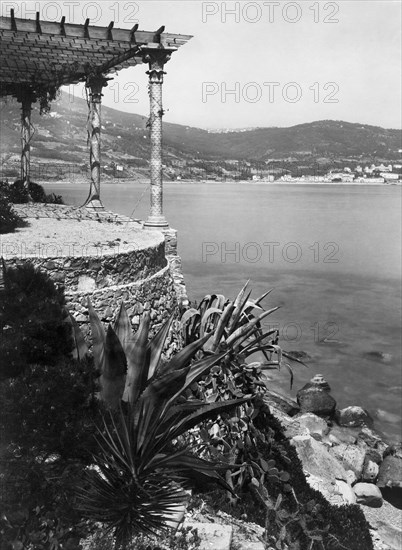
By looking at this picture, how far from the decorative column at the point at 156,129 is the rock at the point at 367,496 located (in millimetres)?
Result: 6598

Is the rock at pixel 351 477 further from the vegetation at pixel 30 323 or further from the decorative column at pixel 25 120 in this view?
the decorative column at pixel 25 120

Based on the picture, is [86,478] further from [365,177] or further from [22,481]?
[365,177]

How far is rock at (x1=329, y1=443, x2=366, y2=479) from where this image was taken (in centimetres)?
1078

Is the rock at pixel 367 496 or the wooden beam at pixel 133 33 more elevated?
the wooden beam at pixel 133 33

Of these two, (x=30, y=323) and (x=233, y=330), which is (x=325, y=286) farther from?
(x=30, y=323)

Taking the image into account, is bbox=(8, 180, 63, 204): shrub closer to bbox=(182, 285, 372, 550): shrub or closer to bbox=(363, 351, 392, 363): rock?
bbox=(182, 285, 372, 550): shrub

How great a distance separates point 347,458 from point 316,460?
1852 millimetres

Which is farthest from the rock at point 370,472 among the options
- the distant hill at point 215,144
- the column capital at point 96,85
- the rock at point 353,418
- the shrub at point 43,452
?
the distant hill at point 215,144

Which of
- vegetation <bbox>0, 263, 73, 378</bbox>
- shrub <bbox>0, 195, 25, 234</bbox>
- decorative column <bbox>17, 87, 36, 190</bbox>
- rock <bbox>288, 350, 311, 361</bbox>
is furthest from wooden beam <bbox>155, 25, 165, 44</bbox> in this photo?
rock <bbox>288, 350, 311, 361</bbox>

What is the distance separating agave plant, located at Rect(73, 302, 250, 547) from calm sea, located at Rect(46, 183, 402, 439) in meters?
9.22

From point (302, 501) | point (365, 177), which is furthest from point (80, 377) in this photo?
point (365, 177)

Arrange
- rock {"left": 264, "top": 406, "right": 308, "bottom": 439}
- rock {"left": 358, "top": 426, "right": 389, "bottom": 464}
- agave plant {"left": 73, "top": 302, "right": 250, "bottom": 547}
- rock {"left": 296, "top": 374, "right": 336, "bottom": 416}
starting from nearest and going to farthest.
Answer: agave plant {"left": 73, "top": 302, "right": 250, "bottom": 547}, rock {"left": 264, "top": 406, "right": 308, "bottom": 439}, rock {"left": 358, "top": 426, "right": 389, "bottom": 464}, rock {"left": 296, "top": 374, "right": 336, "bottom": 416}

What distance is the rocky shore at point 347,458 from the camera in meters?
8.73

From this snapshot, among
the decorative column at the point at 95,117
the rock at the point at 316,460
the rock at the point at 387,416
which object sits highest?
the decorative column at the point at 95,117
